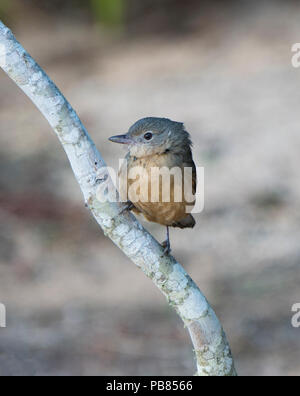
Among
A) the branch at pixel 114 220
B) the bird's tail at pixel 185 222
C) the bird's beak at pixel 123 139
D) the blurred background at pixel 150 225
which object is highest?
the blurred background at pixel 150 225

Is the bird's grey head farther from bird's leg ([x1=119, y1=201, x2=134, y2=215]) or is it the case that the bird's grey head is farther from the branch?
the branch

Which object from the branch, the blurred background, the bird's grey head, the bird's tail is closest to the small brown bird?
the bird's grey head

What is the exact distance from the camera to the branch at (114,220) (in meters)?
3.11

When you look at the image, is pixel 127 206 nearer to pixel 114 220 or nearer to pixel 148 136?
pixel 114 220

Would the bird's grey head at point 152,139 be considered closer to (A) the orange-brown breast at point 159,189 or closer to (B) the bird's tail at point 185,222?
(A) the orange-brown breast at point 159,189

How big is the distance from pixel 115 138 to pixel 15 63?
2.88 feet

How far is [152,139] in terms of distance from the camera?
385 centimetres

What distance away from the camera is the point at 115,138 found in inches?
150

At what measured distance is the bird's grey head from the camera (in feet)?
12.6

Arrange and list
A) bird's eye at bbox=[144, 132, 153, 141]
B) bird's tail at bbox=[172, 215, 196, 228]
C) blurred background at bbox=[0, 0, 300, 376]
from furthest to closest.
A: blurred background at bbox=[0, 0, 300, 376] → bird's tail at bbox=[172, 215, 196, 228] → bird's eye at bbox=[144, 132, 153, 141]

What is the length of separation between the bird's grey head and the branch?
1.93 ft

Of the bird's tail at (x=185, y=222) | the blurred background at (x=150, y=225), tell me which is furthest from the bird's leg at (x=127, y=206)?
the blurred background at (x=150, y=225)

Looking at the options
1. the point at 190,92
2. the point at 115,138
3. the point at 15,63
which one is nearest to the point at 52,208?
the point at 190,92

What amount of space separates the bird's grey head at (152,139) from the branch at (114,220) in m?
0.59
